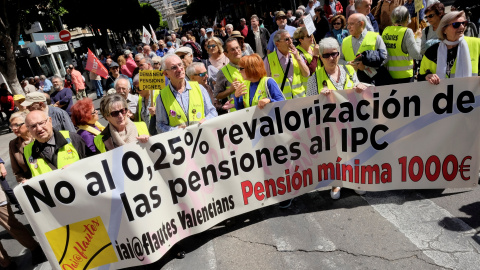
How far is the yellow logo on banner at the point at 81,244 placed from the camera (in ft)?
9.96

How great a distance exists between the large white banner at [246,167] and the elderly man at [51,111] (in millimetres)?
2495

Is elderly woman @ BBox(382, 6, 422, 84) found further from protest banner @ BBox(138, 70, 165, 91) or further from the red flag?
the red flag

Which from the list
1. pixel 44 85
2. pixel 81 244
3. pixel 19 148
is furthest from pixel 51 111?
pixel 44 85

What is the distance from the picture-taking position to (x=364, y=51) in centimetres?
447

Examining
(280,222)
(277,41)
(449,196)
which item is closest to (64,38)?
(277,41)

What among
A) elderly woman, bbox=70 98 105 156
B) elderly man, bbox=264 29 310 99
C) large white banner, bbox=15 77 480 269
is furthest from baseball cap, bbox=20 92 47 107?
elderly man, bbox=264 29 310 99

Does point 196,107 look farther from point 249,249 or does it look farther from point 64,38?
point 64,38

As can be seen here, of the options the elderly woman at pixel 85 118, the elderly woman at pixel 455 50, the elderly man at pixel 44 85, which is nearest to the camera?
the elderly woman at pixel 455 50

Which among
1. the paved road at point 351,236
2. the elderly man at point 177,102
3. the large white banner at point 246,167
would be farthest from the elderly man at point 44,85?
the large white banner at point 246,167

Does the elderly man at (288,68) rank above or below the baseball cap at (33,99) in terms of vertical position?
below

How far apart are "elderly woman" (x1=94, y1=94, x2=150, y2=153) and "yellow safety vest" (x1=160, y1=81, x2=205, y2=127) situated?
39 centimetres

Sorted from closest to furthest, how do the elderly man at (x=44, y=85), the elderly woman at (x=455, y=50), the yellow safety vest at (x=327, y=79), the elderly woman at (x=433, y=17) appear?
1. the elderly woman at (x=455, y=50)
2. the yellow safety vest at (x=327, y=79)
3. the elderly woman at (x=433, y=17)
4. the elderly man at (x=44, y=85)

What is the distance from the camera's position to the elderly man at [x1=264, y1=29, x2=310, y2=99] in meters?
4.62

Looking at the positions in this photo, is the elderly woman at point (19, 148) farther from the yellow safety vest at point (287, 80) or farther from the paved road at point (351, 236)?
the yellow safety vest at point (287, 80)
